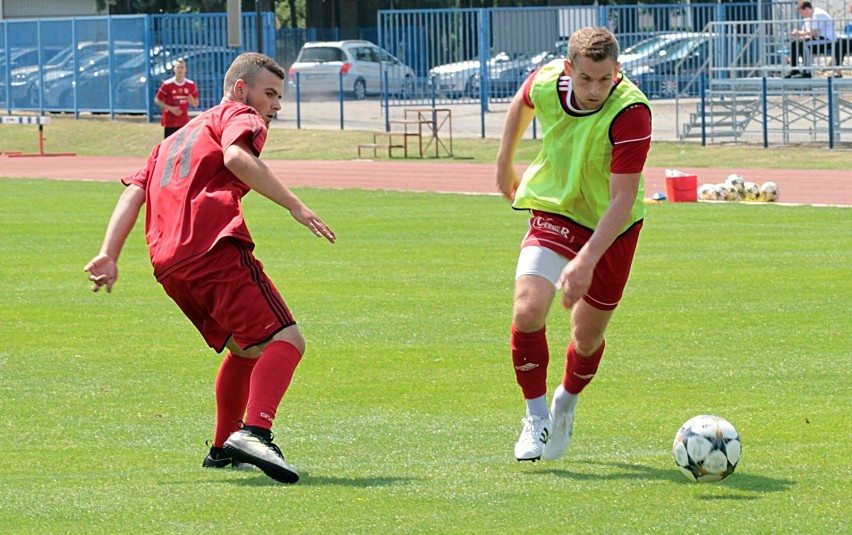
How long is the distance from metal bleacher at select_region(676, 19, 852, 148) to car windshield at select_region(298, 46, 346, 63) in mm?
17223

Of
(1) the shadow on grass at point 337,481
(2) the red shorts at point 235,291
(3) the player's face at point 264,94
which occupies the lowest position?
(1) the shadow on grass at point 337,481

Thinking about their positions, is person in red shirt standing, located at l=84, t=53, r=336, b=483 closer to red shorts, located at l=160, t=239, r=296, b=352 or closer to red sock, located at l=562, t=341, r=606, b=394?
red shorts, located at l=160, t=239, r=296, b=352

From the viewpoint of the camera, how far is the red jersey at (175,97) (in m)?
27.9

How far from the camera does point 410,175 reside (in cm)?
2833

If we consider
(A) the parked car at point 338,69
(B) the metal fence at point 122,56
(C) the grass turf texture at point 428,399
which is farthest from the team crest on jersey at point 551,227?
(A) the parked car at point 338,69

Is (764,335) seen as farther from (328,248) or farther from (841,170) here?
(841,170)

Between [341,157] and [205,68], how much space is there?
995 cm

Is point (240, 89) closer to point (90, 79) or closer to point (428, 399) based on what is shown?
point (428, 399)

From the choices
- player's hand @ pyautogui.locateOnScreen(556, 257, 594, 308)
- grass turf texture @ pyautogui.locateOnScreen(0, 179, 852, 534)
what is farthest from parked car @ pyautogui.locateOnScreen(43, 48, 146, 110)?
player's hand @ pyautogui.locateOnScreen(556, 257, 594, 308)

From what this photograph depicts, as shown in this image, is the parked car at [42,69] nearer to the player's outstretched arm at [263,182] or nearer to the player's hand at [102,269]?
the player's hand at [102,269]

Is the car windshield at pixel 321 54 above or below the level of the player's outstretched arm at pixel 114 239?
above

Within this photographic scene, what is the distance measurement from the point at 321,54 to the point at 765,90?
21.8 m

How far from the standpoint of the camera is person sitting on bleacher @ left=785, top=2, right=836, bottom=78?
101 ft

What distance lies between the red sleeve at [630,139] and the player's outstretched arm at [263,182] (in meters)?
1.33
